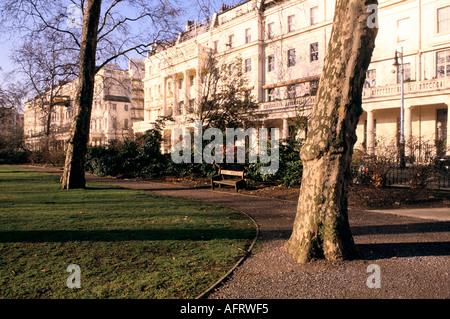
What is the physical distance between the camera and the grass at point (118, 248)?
400 cm

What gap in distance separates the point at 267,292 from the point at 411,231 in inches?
168

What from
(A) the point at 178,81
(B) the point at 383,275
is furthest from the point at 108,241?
(A) the point at 178,81

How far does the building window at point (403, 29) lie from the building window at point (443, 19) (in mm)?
2294

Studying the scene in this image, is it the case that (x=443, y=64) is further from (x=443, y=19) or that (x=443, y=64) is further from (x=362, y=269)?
(x=362, y=269)

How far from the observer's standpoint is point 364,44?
471 centimetres

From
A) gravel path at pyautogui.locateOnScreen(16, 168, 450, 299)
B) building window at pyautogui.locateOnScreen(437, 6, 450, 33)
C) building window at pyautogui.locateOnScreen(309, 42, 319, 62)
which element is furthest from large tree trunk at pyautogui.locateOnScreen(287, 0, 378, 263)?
building window at pyautogui.locateOnScreen(309, 42, 319, 62)

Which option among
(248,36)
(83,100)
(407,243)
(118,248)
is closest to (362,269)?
(407,243)

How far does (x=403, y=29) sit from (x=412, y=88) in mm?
6594

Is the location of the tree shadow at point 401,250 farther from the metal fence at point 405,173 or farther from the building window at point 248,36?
the building window at point 248,36

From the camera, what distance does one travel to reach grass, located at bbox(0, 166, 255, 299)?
3996mm

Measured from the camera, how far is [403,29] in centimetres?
2848

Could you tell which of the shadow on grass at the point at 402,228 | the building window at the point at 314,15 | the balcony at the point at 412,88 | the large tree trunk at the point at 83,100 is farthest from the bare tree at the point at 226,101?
the building window at the point at 314,15

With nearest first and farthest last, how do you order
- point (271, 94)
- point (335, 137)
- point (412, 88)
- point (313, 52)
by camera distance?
point (335, 137) < point (412, 88) < point (313, 52) < point (271, 94)

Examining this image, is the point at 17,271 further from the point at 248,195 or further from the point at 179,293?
the point at 248,195
